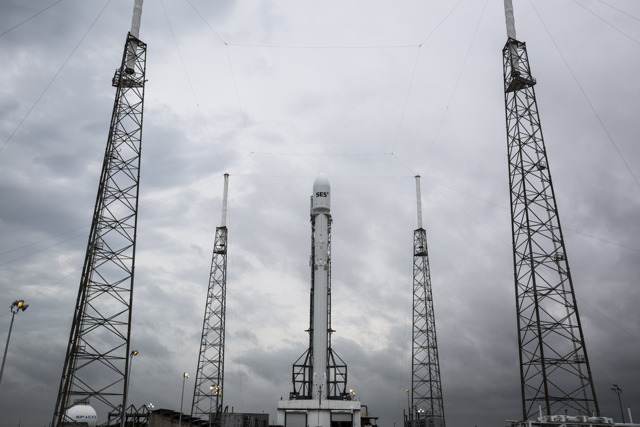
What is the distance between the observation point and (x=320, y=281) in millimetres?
51312

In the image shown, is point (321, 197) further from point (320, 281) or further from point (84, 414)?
point (84, 414)

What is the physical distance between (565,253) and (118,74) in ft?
130

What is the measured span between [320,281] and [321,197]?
9.62 metres

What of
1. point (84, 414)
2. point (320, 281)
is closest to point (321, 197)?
point (320, 281)

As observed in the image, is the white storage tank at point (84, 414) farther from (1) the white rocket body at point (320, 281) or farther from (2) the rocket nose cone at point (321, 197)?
(2) the rocket nose cone at point (321, 197)

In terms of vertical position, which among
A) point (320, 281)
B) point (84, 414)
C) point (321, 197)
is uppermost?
point (321, 197)

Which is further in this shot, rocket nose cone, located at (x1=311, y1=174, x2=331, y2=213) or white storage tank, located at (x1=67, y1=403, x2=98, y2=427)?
rocket nose cone, located at (x1=311, y1=174, x2=331, y2=213)

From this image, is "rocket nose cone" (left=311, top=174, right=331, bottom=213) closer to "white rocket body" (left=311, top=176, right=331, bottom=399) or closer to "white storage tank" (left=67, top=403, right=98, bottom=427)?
"white rocket body" (left=311, top=176, right=331, bottom=399)

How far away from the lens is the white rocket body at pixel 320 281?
48.4m

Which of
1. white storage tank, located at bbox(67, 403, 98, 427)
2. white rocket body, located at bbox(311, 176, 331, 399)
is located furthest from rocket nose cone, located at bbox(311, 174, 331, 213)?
white storage tank, located at bbox(67, 403, 98, 427)

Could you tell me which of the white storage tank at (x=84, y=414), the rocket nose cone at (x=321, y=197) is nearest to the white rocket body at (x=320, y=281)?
the rocket nose cone at (x=321, y=197)

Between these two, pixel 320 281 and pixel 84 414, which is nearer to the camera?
pixel 84 414

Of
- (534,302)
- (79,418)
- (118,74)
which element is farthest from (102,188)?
(534,302)

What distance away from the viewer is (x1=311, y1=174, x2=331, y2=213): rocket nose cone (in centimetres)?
5488
